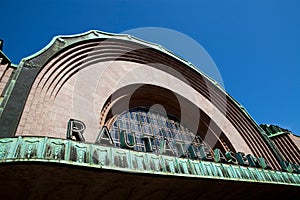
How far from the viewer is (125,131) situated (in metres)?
7.15

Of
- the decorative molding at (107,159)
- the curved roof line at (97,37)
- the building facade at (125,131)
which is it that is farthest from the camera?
the curved roof line at (97,37)

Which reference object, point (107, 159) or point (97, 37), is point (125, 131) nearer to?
point (107, 159)

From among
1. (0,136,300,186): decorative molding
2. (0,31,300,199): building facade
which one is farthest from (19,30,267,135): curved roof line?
(0,136,300,186): decorative molding

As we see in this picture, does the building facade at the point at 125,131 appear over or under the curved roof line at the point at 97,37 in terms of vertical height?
under

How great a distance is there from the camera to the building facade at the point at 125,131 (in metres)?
4.79

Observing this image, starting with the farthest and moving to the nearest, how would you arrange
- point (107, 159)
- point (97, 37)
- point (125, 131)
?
point (97, 37) < point (125, 131) < point (107, 159)

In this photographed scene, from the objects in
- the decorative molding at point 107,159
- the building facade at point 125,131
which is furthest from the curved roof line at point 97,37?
the decorative molding at point 107,159

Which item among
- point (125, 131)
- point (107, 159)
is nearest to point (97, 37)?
point (125, 131)

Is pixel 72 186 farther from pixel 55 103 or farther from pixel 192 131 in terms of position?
pixel 192 131

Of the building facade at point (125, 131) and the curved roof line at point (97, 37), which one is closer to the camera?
the building facade at point (125, 131)

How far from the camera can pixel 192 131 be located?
1412cm

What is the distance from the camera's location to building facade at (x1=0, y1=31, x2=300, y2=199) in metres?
4.79

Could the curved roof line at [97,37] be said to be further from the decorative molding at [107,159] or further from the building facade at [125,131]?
the decorative molding at [107,159]

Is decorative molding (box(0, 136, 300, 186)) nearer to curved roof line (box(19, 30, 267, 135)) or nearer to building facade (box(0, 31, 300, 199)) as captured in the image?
building facade (box(0, 31, 300, 199))
